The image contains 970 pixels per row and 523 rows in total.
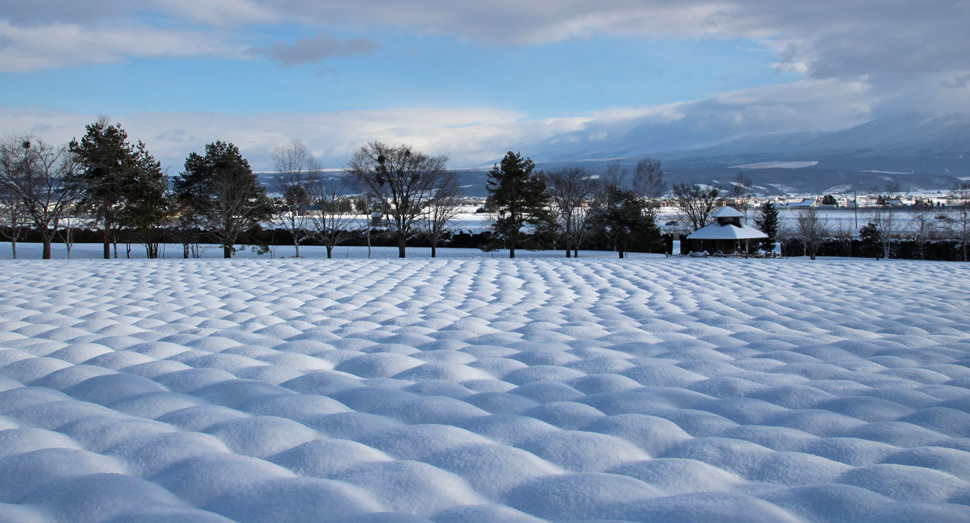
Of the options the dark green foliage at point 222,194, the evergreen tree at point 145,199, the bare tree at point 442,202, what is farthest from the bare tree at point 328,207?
the evergreen tree at point 145,199

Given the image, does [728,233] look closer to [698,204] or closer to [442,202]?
[698,204]

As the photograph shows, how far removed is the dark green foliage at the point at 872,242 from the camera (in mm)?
33406

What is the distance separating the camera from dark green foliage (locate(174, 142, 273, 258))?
28859 mm

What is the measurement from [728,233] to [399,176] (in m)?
17.9

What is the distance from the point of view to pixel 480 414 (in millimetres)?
2535

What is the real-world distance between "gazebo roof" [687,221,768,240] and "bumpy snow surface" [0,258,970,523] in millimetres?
23961

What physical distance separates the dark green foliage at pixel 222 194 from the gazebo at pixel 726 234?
2410 centimetres

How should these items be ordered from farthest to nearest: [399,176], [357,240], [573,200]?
1. [357,240]
2. [573,200]
3. [399,176]

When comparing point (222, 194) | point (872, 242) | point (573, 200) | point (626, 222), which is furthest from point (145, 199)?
point (872, 242)

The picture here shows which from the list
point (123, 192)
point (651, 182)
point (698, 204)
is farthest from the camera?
point (651, 182)

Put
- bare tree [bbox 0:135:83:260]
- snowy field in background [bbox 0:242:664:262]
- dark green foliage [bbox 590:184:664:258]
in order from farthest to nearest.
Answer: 1. dark green foliage [bbox 590:184:664:258]
2. snowy field in background [bbox 0:242:664:262]
3. bare tree [bbox 0:135:83:260]

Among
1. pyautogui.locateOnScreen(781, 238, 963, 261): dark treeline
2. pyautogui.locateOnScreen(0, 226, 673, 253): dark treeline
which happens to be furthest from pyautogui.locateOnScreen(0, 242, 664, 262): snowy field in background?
pyautogui.locateOnScreen(781, 238, 963, 261): dark treeline

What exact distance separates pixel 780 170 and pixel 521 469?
687 ft

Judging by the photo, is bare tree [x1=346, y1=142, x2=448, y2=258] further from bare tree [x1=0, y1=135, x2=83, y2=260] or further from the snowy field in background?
bare tree [x1=0, y1=135, x2=83, y2=260]
